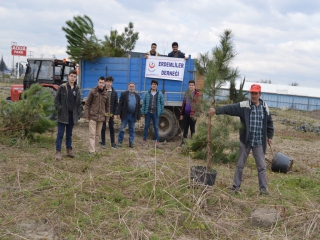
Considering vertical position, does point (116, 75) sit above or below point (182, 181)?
above

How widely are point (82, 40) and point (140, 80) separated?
185 cm

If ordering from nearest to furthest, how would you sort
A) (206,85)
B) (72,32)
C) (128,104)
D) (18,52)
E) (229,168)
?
1. (206,85)
2. (229,168)
3. (128,104)
4. (72,32)
5. (18,52)

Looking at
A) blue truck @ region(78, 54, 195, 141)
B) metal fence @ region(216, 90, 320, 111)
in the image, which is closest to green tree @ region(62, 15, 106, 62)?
blue truck @ region(78, 54, 195, 141)

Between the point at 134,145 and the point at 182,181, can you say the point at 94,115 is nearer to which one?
the point at 134,145

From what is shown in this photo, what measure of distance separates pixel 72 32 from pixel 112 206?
600 cm

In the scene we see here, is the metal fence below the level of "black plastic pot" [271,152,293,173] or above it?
above

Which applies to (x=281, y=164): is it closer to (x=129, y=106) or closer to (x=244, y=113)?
(x=244, y=113)

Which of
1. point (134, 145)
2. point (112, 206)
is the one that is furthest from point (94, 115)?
point (112, 206)

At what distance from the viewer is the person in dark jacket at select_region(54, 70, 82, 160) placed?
6.33 metres

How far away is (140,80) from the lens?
930 cm

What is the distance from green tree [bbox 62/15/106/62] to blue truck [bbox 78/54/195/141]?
11.3 inches

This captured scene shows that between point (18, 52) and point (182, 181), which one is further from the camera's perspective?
point (18, 52)

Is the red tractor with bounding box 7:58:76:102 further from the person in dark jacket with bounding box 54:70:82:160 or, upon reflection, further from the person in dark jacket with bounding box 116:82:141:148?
the person in dark jacket with bounding box 54:70:82:160

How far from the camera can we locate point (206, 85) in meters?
4.92
